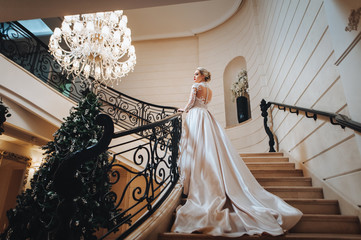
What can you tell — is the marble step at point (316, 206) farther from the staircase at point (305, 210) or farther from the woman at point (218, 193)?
the woman at point (218, 193)

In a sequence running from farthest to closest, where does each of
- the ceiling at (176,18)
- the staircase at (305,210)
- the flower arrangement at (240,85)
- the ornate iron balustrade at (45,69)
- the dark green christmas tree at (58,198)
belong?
the ceiling at (176,18), the flower arrangement at (240,85), the ornate iron balustrade at (45,69), the dark green christmas tree at (58,198), the staircase at (305,210)

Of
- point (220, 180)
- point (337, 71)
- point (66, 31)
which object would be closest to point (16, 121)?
point (66, 31)

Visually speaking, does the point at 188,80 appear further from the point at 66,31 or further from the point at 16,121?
the point at 16,121

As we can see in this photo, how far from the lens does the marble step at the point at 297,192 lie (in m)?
2.90

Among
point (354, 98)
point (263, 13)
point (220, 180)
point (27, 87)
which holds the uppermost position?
point (263, 13)

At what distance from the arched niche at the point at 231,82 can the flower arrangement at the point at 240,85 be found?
0.29m

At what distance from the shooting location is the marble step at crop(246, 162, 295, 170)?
3776 millimetres

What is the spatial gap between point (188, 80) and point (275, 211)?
700 centimetres

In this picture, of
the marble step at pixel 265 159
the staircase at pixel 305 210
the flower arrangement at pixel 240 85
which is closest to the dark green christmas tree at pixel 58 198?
the staircase at pixel 305 210

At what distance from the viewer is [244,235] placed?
6.18 feet

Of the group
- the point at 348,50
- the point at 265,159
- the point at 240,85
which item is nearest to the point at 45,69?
the point at 265,159

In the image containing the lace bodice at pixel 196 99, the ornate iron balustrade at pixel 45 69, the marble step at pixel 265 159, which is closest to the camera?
the lace bodice at pixel 196 99

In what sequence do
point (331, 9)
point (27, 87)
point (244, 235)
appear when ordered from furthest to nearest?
point (27, 87), point (331, 9), point (244, 235)

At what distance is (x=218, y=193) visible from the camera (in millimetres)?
2494
